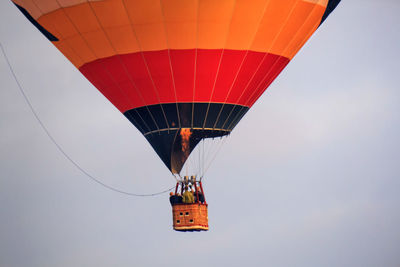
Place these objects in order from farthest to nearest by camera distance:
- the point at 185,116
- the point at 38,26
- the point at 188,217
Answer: the point at 38,26 → the point at 185,116 → the point at 188,217

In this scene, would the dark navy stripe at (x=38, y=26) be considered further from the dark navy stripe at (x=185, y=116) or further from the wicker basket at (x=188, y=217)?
the wicker basket at (x=188, y=217)

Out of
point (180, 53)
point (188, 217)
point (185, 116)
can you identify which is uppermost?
point (180, 53)

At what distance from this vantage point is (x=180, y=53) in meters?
19.1

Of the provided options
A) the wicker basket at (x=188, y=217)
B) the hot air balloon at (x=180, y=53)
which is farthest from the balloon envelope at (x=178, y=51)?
the wicker basket at (x=188, y=217)

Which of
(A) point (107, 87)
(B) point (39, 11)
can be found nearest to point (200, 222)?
(A) point (107, 87)

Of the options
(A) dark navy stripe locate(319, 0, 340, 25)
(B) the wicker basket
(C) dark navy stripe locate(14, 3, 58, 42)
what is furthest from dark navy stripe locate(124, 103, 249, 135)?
(A) dark navy stripe locate(319, 0, 340, 25)

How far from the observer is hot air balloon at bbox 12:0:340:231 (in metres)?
18.8

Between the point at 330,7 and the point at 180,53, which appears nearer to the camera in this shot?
the point at 180,53

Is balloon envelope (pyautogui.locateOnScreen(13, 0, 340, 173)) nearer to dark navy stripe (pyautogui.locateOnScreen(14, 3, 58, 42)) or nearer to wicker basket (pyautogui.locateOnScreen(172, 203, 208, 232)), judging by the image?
dark navy stripe (pyautogui.locateOnScreen(14, 3, 58, 42))

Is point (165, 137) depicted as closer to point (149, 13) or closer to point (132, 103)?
point (132, 103)

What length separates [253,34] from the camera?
62.9 feet

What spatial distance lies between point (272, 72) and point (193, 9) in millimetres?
2454

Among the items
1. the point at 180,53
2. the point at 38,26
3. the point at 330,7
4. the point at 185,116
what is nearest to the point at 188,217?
the point at 185,116

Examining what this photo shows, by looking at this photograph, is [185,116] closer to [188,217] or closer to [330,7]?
[188,217]
